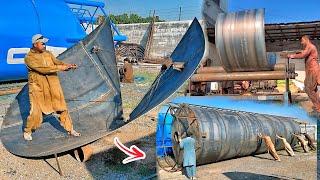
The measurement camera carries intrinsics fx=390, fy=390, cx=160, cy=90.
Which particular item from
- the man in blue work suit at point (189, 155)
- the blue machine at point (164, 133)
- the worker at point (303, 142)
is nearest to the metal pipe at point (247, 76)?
the blue machine at point (164, 133)

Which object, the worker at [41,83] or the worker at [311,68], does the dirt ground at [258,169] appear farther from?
the worker at [311,68]

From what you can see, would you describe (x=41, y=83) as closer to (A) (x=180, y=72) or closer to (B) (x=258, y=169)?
(A) (x=180, y=72)

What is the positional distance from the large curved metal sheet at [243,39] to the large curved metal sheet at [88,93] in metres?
3.49

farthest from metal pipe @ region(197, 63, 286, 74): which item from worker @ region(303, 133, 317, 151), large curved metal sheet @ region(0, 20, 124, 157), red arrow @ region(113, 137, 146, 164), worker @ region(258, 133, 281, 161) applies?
red arrow @ region(113, 137, 146, 164)

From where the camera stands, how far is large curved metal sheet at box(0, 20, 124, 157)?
27.1 ft

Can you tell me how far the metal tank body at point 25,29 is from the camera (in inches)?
514

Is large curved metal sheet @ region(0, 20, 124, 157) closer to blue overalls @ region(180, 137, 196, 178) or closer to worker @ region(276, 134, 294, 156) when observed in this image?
blue overalls @ region(180, 137, 196, 178)

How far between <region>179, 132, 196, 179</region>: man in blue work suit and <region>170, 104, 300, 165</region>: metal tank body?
0.39 m

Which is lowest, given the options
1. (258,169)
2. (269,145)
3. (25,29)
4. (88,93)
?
(258,169)

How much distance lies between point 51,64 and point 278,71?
697cm

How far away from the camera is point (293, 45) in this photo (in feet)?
72.7

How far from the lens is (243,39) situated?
10.7m

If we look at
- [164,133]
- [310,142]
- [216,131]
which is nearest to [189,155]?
[164,133]

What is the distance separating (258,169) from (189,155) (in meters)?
2.18
